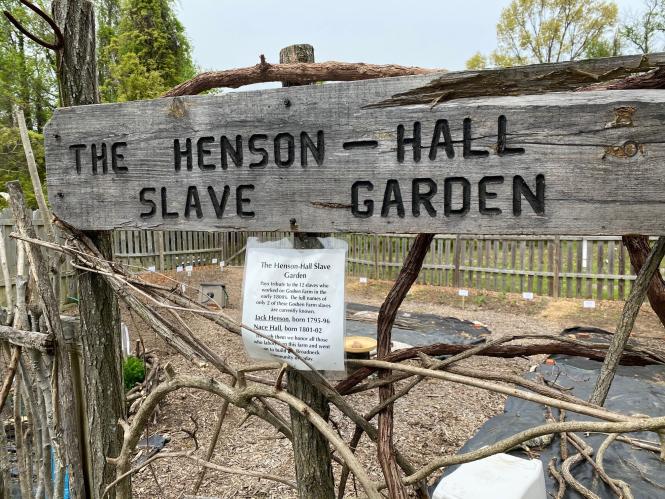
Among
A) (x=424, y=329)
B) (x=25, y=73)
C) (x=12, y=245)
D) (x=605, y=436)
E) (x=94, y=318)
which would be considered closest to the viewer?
(x=94, y=318)

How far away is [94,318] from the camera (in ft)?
5.06

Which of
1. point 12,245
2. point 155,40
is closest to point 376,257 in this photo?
point 12,245

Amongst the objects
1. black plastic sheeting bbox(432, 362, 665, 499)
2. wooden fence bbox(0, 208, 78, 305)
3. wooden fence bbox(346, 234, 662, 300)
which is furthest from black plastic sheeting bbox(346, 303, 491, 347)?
wooden fence bbox(0, 208, 78, 305)

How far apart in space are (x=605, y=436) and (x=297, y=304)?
10.5 feet

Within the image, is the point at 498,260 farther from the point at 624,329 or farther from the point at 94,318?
the point at 94,318

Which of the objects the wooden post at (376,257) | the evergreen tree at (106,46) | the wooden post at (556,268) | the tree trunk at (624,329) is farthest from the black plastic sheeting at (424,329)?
the tree trunk at (624,329)

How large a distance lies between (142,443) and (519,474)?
3.11 meters

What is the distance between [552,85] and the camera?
0.97 metres

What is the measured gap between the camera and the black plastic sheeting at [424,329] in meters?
6.87

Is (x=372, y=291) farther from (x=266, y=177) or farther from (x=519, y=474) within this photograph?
(x=266, y=177)

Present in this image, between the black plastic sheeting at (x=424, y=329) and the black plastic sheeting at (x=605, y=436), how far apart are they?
5.32ft

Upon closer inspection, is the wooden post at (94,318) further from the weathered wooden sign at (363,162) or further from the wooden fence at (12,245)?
the wooden fence at (12,245)

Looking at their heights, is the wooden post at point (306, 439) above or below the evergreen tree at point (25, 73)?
below

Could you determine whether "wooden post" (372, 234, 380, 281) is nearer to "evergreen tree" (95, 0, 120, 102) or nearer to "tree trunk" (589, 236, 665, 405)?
"evergreen tree" (95, 0, 120, 102)
